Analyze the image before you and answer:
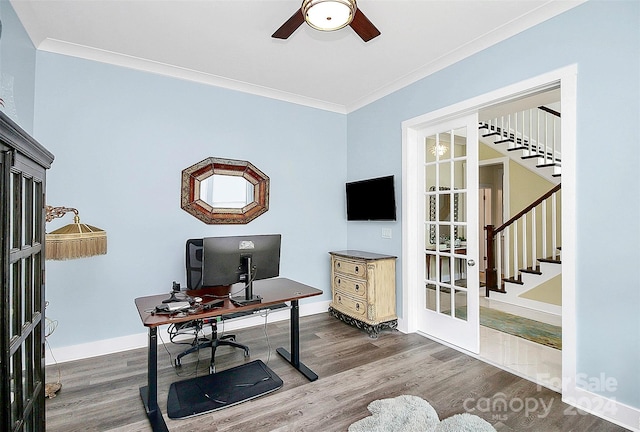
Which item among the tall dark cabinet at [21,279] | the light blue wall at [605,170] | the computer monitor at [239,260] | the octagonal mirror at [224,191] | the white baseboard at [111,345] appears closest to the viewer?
the tall dark cabinet at [21,279]

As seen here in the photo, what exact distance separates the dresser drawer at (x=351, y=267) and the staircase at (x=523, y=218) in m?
2.68

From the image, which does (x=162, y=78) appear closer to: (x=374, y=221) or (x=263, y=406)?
(x=374, y=221)

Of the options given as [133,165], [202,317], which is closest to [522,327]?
[202,317]

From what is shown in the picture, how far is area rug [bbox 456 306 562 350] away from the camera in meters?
3.34

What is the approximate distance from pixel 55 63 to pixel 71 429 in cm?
298

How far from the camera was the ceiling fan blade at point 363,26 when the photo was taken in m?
2.07

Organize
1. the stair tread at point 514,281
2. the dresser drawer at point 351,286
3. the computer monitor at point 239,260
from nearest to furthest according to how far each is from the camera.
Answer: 1. the computer monitor at point 239,260
2. the dresser drawer at point 351,286
3. the stair tread at point 514,281

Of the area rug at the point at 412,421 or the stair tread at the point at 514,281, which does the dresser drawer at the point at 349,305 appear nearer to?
the area rug at the point at 412,421

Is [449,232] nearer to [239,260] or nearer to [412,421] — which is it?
[412,421]

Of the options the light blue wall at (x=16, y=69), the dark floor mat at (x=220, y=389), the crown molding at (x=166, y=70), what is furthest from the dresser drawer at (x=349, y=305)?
the light blue wall at (x=16, y=69)

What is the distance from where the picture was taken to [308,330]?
3725 millimetres

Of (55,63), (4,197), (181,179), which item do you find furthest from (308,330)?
(55,63)

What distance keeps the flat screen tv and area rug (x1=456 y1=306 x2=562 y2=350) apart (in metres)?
1.33

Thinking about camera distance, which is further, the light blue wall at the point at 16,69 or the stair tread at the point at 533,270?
the stair tread at the point at 533,270
